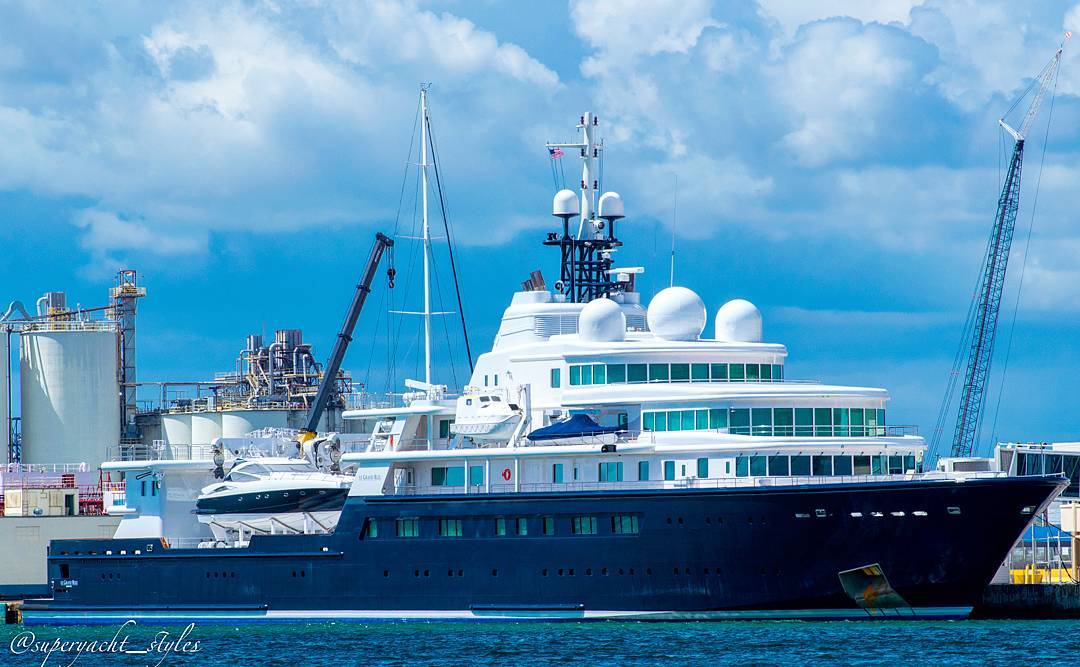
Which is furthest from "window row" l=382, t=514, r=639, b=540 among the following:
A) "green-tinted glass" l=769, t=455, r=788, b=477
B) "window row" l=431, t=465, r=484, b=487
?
"green-tinted glass" l=769, t=455, r=788, b=477

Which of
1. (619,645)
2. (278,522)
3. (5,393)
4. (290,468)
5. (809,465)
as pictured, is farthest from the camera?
(5,393)

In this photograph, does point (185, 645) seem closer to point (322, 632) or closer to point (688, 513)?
point (322, 632)

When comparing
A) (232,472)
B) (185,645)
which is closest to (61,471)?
(232,472)

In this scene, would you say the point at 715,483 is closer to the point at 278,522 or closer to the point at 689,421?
the point at 689,421

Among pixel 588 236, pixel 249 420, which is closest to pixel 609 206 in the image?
pixel 588 236

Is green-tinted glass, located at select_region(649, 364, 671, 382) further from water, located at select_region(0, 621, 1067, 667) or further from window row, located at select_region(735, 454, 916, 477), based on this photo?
water, located at select_region(0, 621, 1067, 667)

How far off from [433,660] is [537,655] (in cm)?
235

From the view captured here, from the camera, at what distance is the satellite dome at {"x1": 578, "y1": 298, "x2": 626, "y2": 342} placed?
5072 cm

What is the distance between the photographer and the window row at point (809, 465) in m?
47.2

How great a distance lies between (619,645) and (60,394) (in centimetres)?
3841

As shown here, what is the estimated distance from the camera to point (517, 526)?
159 ft

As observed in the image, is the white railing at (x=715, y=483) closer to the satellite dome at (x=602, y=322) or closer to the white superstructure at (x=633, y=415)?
the white superstructure at (x=633, y=415)

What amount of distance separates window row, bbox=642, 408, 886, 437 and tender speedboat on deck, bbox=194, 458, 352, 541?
31.2 feet

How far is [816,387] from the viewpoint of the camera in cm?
4897
